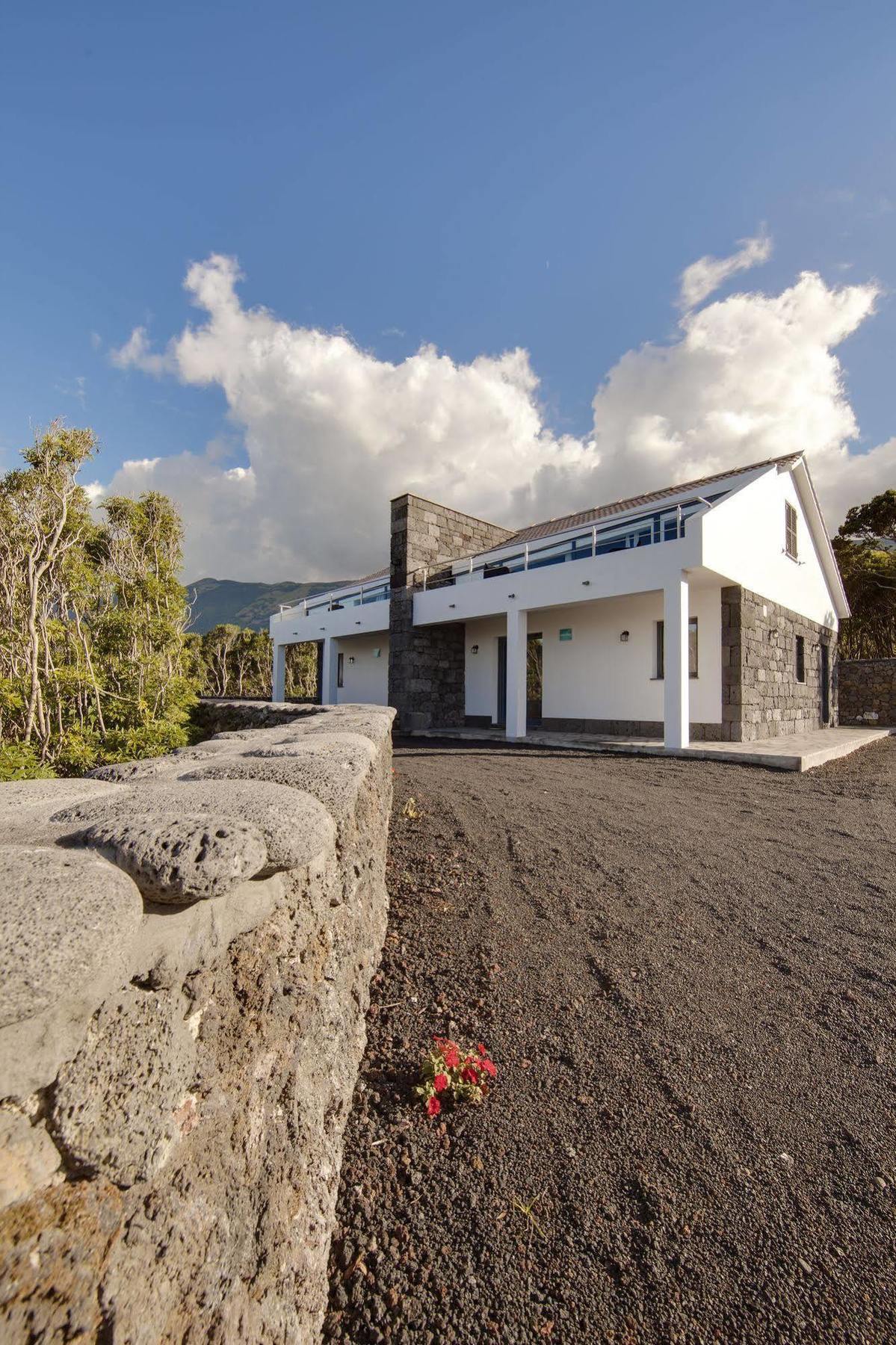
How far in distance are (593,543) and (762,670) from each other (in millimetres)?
4134

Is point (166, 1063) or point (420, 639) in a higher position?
point (420, 639)

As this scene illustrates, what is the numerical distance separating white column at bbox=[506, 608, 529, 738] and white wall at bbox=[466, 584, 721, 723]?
116cm

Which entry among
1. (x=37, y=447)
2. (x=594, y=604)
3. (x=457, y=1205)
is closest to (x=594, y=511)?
(x=594, y=604)

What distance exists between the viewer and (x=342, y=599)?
19.0 m

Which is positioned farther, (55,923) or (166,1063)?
(166,1063)

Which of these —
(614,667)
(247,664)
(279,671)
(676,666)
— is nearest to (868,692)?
(614,667)

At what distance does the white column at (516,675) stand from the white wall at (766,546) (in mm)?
3984

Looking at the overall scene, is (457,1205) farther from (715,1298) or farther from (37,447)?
(37,447)

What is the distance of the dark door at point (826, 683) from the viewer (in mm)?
16312

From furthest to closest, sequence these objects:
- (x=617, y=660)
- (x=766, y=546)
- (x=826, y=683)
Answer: (x=826, y=683)
(x=617, y=660)
(x=766, y=546)

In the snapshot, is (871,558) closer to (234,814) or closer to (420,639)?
(420,639)

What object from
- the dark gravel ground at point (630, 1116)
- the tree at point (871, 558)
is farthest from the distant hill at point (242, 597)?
the dark gravel ground at point (630, 1116)

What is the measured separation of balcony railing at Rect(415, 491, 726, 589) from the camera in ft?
34.6

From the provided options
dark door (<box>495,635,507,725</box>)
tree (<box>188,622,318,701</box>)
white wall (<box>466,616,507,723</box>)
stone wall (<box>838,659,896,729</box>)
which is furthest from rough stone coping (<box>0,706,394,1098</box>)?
tree (<box>188,622,318,701</box>)
